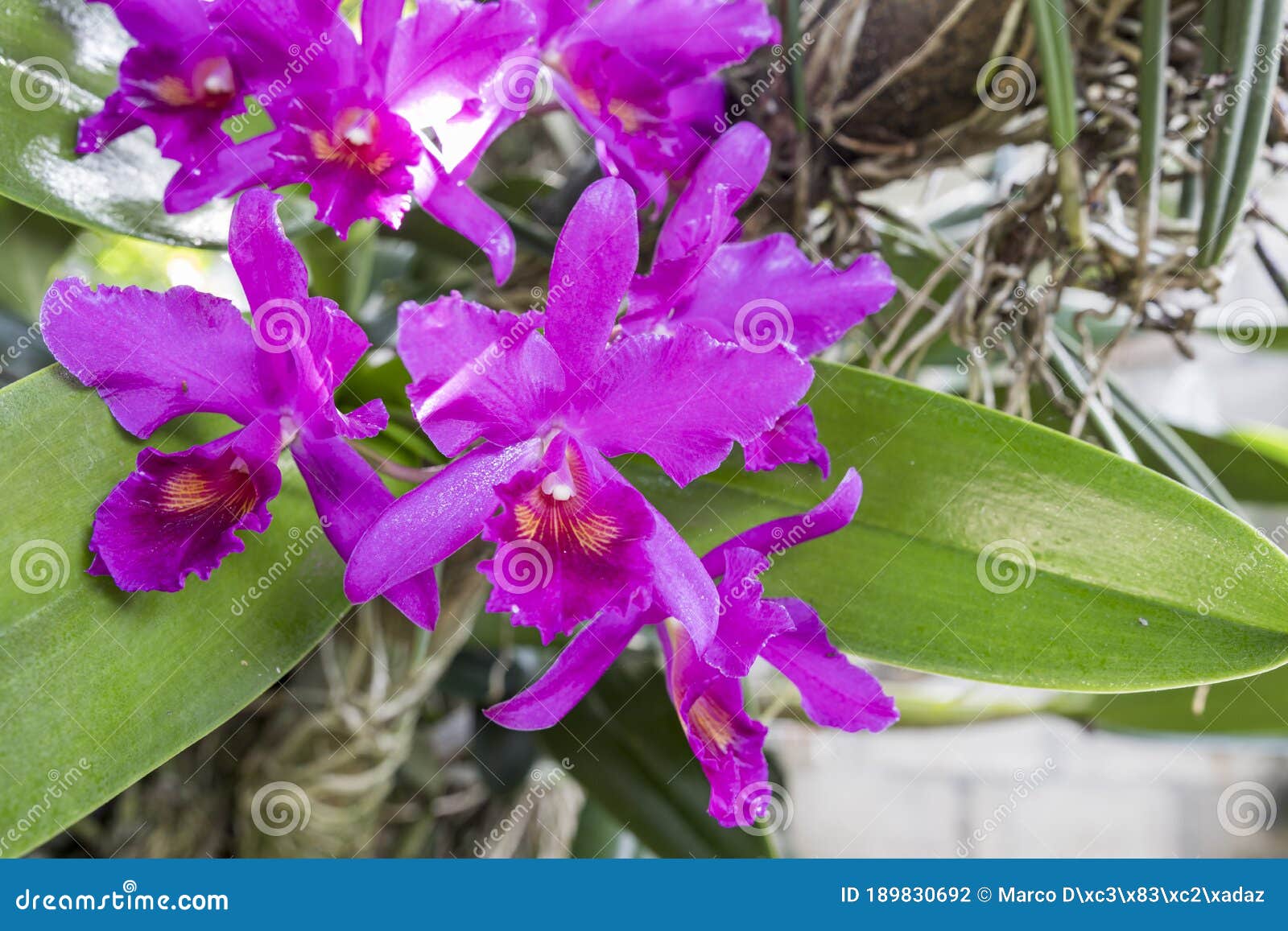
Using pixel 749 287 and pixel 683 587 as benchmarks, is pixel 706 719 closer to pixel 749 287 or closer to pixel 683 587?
pixel 683 587

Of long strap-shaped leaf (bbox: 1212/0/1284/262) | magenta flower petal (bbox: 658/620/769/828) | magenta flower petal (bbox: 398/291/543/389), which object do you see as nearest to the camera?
magenta flower petal (bbox: 398/291/543/389)

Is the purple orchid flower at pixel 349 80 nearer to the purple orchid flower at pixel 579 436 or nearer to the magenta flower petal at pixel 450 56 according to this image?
the magenta flower petal at pixel 450 56

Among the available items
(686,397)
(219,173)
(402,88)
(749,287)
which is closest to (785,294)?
(749,287)

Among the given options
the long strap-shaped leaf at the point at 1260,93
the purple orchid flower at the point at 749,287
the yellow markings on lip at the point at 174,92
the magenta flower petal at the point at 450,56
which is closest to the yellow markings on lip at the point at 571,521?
the purple orchid flower at the point at 749,287

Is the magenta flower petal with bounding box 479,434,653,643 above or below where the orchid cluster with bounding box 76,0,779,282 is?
below

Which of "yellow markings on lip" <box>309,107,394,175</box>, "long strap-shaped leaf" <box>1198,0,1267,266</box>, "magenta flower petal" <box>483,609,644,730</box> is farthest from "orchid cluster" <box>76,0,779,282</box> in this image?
"long strap-shaped leaf" <box>1198,0,1267,266</box>

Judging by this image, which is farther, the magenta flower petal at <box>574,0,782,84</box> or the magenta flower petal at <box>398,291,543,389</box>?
the magenta flower petal at <box>574,0,782,84</box>

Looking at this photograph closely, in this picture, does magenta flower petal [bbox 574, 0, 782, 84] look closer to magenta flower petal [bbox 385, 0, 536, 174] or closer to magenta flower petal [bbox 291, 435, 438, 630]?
magenta flower petal [bbox 385, 0, 536, 174]

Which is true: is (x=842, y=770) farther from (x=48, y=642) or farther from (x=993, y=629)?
(x=48, y=642)
